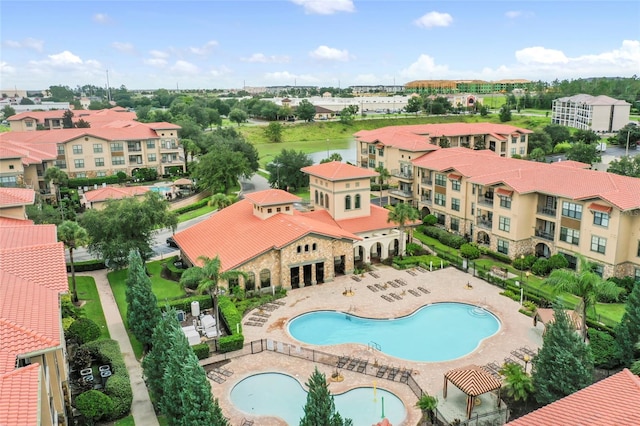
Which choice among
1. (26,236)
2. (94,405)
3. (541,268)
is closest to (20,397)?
(94,405)

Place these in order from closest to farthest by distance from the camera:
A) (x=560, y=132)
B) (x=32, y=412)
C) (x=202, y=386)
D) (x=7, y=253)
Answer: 1. (x=32, y=412)
2. (x=202, y=386)
3. (x=7, y=253)
4. (x=560, y=132)

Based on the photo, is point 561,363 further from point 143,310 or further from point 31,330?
point 143,310

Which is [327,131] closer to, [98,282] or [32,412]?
[98,282]

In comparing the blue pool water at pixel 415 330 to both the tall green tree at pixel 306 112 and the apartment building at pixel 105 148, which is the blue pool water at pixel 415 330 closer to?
the apartment building at pixel 105 148

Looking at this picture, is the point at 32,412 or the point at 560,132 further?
the point at 560,132

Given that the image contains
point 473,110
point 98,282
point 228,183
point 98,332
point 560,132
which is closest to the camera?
point 98,332

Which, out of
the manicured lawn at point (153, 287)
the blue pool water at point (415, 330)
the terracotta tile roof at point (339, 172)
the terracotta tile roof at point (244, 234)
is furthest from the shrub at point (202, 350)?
the terracotta tile roof at point (339, 172)

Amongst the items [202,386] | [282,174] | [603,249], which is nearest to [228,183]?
[282,174]
